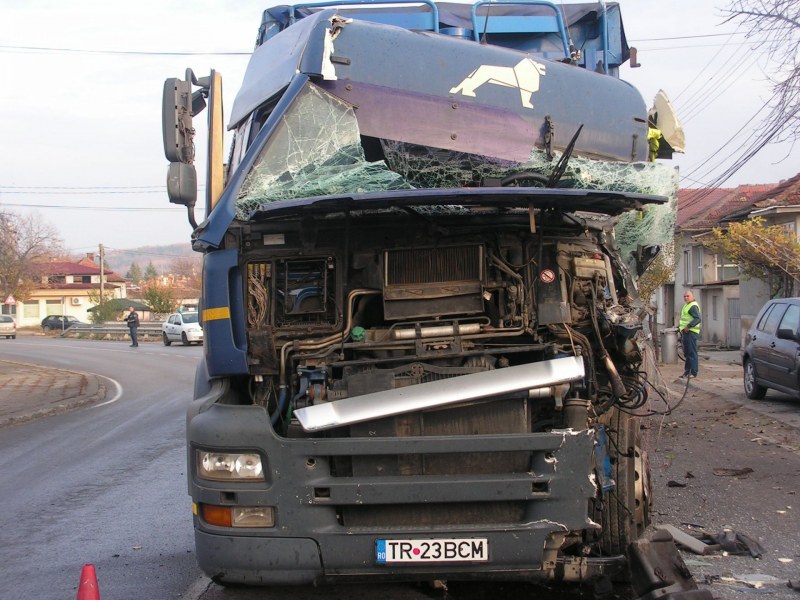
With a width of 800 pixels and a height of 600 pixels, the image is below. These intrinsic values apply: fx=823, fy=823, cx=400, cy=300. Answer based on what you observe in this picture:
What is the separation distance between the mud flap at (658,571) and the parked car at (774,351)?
883 centimetres

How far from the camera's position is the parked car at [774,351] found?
1189 centimetres

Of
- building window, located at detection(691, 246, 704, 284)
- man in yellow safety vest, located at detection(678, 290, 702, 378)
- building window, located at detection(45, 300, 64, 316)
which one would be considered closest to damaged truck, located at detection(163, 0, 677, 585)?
man in yellow safety vest, located at detection(678, 290, 702, 378)

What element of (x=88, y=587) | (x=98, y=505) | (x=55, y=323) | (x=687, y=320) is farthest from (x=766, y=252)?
(x=55, y=323)

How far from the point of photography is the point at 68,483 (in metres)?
8.02

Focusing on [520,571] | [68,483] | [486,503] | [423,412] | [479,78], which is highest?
[479,78]

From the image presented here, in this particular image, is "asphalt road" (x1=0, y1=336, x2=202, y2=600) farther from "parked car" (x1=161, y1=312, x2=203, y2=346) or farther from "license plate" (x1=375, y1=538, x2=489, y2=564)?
"parked car" (x1=161, y1=312, x2=203, y2=346)

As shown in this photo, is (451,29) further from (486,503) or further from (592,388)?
(486,503)

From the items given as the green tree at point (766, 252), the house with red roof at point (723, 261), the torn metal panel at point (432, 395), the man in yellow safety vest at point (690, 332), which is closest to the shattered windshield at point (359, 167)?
the torn metal panel at point (432, 395)

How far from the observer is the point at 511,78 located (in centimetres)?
538

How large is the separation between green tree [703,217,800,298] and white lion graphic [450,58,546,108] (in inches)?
595

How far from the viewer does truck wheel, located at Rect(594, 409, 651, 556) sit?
427 centimetres

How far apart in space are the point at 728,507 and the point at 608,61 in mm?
3693

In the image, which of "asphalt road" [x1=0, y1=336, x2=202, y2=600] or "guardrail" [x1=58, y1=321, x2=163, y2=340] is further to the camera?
"guardrail" [x1=58, y1=321, x2=163, y2=340]

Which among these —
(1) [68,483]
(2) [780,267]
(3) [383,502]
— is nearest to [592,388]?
(3) [383,502]
